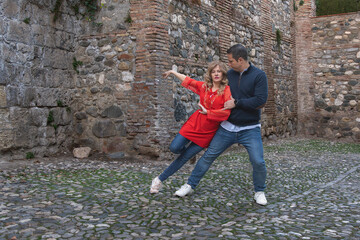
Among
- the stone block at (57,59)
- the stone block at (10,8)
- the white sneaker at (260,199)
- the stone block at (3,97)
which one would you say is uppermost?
the stone block at (10,8)

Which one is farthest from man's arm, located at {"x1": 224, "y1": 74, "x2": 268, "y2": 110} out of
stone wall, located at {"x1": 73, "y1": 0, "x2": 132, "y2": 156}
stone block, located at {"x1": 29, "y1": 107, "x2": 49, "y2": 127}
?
stone block, located at {"x1": 29, "y1": 107, "x2": 49, "y2": 127}

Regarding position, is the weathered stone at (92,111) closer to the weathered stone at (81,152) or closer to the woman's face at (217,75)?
the weathered stone at (81,152)

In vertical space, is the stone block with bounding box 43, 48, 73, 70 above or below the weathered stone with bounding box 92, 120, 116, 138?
above

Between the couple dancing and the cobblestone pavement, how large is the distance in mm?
507

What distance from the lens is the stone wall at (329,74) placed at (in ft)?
43.2

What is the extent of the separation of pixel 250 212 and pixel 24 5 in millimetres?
5173

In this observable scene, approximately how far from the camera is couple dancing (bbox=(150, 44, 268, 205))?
4.24 metres

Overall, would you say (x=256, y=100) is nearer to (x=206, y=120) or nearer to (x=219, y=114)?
(x=219, y=114)

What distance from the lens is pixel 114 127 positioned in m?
7.59

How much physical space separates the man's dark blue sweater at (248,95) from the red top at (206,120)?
0.10 m

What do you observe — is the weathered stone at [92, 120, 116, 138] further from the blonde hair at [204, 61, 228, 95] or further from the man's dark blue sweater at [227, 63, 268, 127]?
the man's dark blue sweater at [227, 63, 268, 127]

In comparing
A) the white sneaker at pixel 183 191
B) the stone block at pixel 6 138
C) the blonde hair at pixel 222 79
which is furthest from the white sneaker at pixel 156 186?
the stone block at pixel 6 138

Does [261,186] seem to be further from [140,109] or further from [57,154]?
[57,154]

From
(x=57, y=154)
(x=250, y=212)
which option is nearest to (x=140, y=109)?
(x=57, y=154)
